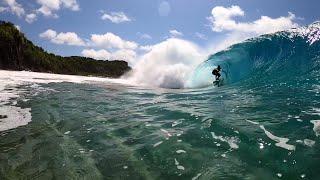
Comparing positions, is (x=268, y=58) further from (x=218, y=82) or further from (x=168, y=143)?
(x=168, y=143)

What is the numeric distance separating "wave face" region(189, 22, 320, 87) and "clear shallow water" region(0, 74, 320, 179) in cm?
1057

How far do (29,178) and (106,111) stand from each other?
6.47 metres

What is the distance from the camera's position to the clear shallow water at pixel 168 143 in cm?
602

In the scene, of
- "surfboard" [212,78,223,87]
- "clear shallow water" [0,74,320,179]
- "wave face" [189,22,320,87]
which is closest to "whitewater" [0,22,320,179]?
"clear shallow water" [0,74,320,179]

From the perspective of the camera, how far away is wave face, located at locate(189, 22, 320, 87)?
22.3 m

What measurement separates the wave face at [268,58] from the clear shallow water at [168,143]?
10.6 m

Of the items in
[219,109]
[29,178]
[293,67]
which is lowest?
[29,178]

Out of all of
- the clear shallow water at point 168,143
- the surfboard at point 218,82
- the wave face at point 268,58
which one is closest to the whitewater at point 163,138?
the clear shallow water at point 168,143

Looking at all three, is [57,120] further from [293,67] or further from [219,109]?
[293,67]

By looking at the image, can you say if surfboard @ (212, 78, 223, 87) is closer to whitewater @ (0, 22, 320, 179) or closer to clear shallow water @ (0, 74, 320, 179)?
whitewater @ (0, 22, 320, 179)

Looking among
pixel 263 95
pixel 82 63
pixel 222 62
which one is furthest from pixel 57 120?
pixel 82 63

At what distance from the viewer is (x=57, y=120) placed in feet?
34.6

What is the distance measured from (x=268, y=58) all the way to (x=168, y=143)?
19.9 metres

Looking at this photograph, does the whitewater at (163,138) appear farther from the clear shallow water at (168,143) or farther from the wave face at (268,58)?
the wave face at (268,58)
